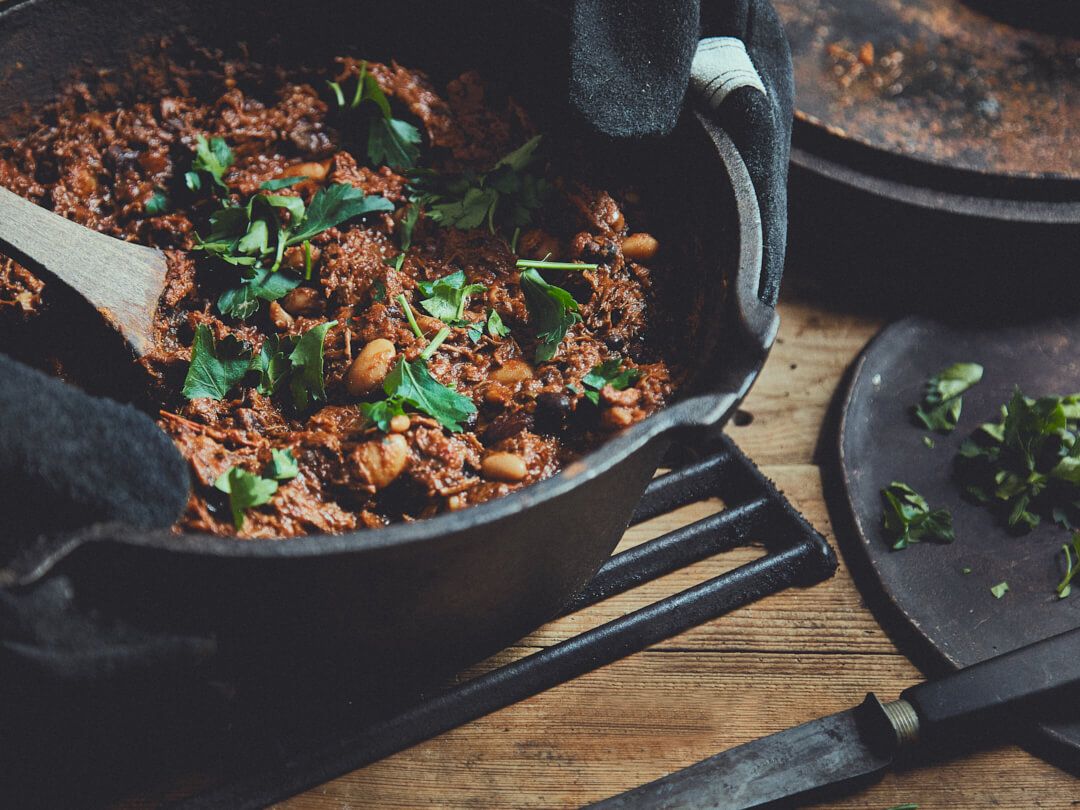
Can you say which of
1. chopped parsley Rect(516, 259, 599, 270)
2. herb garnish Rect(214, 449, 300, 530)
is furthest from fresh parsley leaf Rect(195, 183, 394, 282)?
herb garnish Rect(214, 449, 300, 530)

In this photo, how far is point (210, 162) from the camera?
2.20 m

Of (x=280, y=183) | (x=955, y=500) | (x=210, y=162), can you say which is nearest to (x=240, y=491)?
(x=280, y=183)

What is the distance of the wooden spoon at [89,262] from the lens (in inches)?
72.4

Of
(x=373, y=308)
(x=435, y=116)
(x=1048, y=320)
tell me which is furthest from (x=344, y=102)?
(x=1048, y=320)

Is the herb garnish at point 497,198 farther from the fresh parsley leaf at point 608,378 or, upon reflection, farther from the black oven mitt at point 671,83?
the fresh parsley leaf at point 608,378

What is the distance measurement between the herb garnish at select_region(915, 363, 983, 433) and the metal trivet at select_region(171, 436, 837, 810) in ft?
1.68

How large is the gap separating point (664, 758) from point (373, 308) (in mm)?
1109

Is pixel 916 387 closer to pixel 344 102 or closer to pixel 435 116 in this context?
pixel 435 116

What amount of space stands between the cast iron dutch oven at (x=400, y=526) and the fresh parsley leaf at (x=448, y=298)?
44cm

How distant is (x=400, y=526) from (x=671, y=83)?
3.58ft

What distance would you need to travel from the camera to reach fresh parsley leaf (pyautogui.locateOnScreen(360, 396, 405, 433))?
5.59ft

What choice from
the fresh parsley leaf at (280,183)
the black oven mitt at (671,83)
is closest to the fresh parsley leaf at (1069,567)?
the black oven mitt at (671,83)

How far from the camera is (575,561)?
184 centimetres

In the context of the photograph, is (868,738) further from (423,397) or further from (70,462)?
(70,462)
